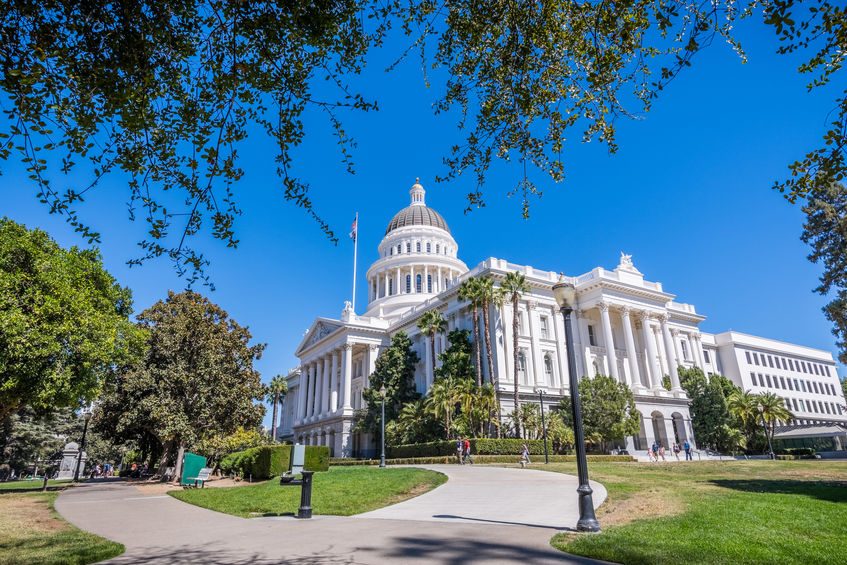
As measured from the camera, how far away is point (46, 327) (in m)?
21.3

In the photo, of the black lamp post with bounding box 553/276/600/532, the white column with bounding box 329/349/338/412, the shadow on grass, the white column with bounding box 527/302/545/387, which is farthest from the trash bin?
the white column with bounding box 329/349/338/412

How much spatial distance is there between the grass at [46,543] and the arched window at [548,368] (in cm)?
3892

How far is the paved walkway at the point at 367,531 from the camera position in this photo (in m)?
7.34

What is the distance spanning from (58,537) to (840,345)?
122 feet

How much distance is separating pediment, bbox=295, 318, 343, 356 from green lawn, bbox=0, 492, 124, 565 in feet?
156

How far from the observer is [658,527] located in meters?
9.16

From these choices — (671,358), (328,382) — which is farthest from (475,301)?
(328,382)

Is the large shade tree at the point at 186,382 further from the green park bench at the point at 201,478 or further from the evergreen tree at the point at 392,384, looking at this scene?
the evergreen tree at the point at 392,384

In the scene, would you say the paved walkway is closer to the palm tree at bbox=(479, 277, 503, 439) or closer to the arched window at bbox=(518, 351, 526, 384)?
the palm tree at bbox=(479, 277, 503, 439)

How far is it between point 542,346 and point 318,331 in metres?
32.7

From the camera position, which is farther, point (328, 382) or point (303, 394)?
point (303, 394)

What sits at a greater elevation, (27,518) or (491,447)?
(491,447)

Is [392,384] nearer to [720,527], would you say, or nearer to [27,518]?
[27,518]

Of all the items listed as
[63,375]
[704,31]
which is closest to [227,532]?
[704,31]
